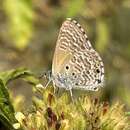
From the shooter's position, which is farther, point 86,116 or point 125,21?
point 125,21

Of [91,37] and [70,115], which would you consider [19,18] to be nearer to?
[91,37]

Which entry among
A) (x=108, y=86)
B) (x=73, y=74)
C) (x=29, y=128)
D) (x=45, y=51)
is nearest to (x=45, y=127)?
(x=29, y=128)

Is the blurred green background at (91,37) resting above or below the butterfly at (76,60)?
above

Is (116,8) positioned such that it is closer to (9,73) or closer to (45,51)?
(45,51)

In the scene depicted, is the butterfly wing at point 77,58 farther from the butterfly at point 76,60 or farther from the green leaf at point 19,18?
the green leaf at point 19,18

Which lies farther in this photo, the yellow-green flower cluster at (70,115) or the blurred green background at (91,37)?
the blurred green background at (91,37)

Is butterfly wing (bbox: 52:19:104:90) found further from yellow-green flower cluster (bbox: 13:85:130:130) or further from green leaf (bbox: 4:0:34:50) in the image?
green leaf (bbox: 4:0:34:50)

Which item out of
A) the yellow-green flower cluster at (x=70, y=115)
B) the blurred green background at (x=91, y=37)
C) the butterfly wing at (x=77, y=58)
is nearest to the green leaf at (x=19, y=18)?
the blurred green background at (x=91, y=37)
